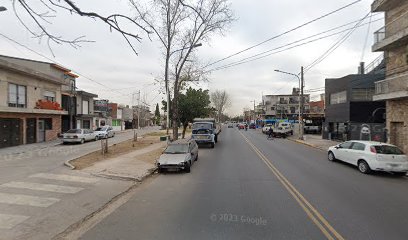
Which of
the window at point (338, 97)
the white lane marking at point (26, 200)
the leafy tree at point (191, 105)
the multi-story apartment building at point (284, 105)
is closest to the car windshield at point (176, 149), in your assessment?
the white lane marking at point (26, 200)

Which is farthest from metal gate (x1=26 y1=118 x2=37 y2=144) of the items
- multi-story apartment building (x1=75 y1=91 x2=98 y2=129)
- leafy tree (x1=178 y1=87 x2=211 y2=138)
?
leafy tree (x1=178 y1=87 x2=211 y2=138)

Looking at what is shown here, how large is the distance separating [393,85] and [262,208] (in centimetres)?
1618

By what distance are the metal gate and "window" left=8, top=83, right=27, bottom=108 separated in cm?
162

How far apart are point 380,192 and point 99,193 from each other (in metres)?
9.05

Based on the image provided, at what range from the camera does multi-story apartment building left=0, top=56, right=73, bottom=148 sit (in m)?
23.3

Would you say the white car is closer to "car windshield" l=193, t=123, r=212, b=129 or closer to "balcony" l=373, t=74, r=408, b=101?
"balcony" l=373, t=74, r=408, b=101

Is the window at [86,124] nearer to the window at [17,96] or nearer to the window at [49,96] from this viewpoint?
the window at [49,96]

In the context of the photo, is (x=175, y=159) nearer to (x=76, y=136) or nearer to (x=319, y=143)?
(x=76, y=136)

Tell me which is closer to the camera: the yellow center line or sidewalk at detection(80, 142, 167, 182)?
the yellow center line

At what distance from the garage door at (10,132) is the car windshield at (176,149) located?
618 inches

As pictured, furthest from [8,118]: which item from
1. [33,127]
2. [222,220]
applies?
[222,220]

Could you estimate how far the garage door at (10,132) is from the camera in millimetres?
22969

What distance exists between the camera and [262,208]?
7707 mm

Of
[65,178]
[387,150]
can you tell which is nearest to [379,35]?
[387,150]
